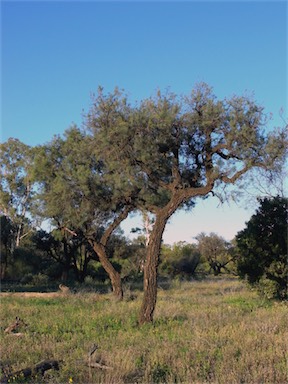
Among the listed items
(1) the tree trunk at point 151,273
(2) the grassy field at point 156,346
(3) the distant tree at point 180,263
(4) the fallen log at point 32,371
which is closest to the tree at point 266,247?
(2) the grassy field at point 156,346

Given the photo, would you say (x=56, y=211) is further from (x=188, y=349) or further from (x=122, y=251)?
(x=122, y=251)

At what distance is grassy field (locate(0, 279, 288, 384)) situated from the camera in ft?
20.5

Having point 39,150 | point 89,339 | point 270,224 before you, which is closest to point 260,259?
point 270,224

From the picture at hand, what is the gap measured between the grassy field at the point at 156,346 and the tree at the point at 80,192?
6.67 metres

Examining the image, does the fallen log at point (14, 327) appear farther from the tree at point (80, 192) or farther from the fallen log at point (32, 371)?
the tree at point (80, 192)

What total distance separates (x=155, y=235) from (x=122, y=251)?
105ft

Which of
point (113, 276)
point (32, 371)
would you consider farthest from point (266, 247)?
point (32, 371)

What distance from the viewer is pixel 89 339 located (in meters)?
9.41

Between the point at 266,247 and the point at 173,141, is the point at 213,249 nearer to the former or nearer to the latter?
the point at 266,247

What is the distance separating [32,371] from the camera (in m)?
6.19

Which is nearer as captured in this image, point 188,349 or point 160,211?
point 188,349

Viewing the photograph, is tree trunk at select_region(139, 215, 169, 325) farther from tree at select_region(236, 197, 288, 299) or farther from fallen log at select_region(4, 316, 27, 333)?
tree at select_region(236, 197, 288, 299)

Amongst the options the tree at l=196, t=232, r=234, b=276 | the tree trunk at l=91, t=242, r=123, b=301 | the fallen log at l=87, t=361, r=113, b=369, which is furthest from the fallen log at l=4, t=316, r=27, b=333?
the tree at l=196, t=232, r=234, b=276

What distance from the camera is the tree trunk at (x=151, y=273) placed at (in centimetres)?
1188
